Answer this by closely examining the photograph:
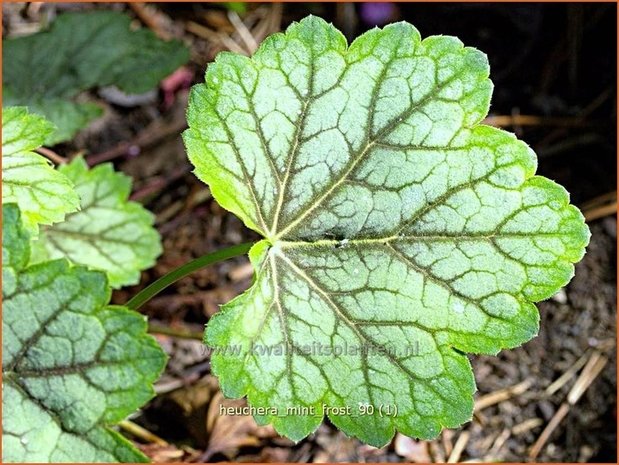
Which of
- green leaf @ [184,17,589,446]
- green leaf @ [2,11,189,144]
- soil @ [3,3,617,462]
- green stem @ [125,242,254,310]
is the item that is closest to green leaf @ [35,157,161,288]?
green leaf @ [2,11,189,144]

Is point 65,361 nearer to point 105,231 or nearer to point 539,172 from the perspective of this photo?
point 105,231

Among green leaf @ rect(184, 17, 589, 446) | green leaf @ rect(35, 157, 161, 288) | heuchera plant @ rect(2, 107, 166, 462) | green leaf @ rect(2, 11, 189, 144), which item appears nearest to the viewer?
heuchera plant @ rect(2, 107, 166, 462)

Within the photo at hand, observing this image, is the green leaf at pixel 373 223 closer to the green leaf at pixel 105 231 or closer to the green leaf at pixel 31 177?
the green leaf at pixel 31 177

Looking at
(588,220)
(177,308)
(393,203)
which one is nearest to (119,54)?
(177,308)

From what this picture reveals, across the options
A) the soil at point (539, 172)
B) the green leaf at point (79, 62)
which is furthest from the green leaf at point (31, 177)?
the soil at point (539, 172)

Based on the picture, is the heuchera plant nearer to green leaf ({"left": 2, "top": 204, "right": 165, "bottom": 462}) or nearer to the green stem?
green leaf ({"left": 2, "top": 204, "right": 165, "bottom": 462})

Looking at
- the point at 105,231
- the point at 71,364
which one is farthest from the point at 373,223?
the point at 105,231
